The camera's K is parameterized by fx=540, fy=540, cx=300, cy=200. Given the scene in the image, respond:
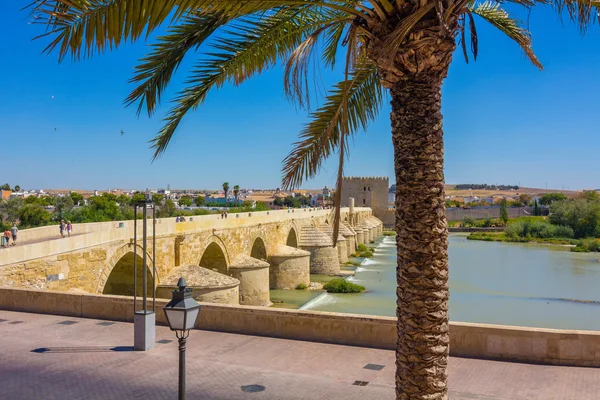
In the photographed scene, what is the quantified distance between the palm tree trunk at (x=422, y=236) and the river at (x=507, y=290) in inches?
512

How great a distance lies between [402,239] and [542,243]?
4502cm

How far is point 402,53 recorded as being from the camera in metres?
3.10

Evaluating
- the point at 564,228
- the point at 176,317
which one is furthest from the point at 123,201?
the point at 176,317

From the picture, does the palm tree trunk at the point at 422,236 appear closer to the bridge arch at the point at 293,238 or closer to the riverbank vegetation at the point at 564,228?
the bridge arch at the point at 293,238

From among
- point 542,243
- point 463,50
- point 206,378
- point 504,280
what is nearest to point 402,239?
point 463,50

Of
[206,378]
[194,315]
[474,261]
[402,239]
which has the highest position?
[402,239]

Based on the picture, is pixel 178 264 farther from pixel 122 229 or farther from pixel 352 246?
pixel 352 246

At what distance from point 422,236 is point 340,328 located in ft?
11.2

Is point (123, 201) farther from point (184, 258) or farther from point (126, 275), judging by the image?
point (184, 258)

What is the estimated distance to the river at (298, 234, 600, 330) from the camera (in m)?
16.7

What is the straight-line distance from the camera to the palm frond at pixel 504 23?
4.48 m

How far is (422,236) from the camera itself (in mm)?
3182

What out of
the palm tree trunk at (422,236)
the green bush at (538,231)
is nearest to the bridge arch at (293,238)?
the palm tree trunk at (422,236)

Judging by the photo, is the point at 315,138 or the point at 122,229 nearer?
the point at 315,138
